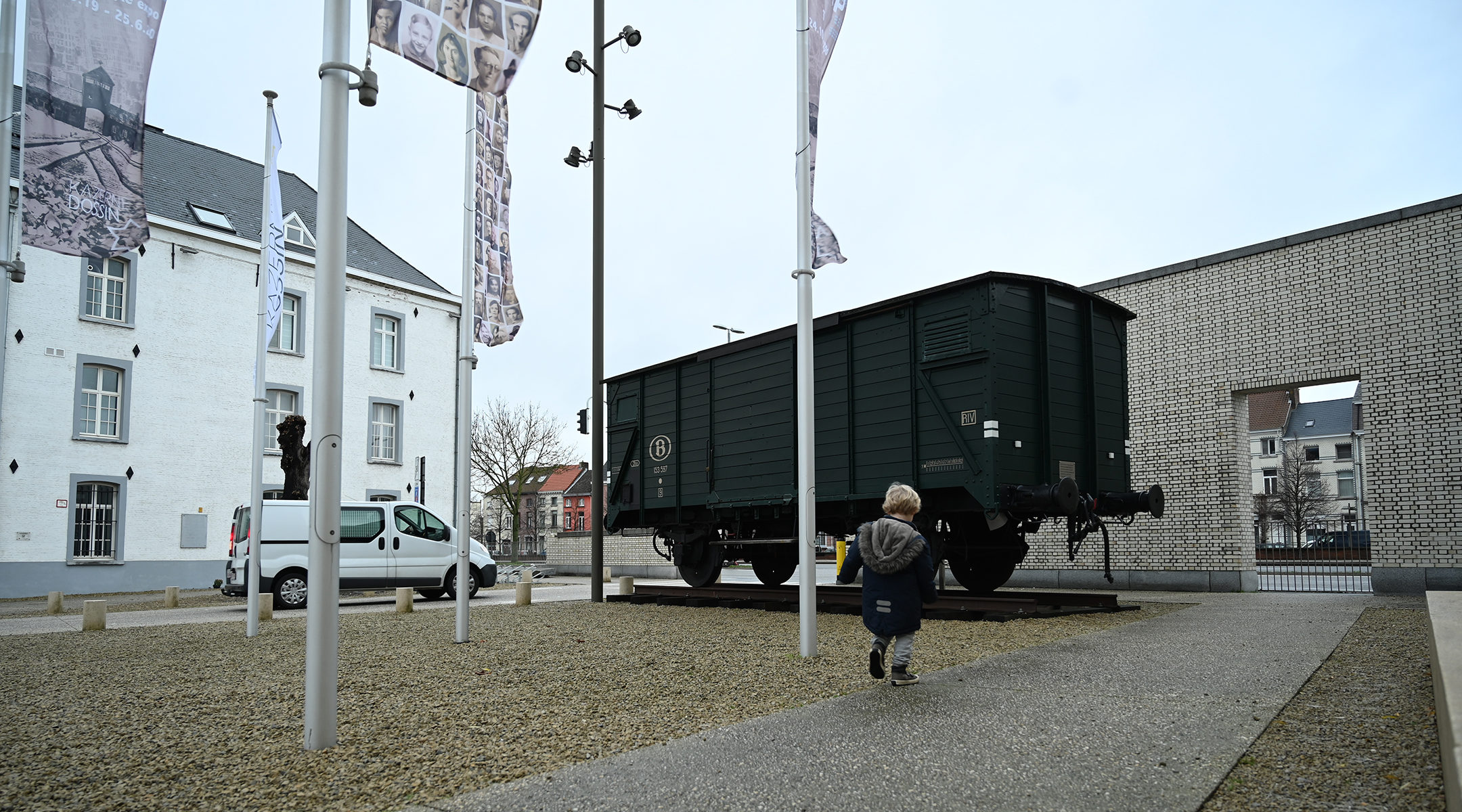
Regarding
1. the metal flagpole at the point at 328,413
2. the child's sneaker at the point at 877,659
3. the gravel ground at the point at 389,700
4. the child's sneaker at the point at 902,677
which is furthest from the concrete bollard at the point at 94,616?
the child's sneaker at the point at 902,677

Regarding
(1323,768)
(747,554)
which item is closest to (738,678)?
(1323,768)

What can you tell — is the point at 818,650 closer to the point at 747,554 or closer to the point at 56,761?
the point at 56,761

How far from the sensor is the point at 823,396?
11.5 m

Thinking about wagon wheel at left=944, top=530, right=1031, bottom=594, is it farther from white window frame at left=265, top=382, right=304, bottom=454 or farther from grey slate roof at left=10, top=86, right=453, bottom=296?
white window frame at left=265, top=382, right=304, bottom=454

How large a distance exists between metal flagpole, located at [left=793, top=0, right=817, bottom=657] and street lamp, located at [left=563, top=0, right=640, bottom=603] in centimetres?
704

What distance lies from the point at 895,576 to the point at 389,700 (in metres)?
3.22

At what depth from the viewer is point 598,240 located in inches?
564

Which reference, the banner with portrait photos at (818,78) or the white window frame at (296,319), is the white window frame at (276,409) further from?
the banner with portrait photos at (818,78)

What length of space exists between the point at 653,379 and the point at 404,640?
6683 mm

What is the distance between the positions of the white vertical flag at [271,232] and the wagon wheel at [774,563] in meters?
7.54

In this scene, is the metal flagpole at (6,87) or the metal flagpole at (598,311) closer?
the metal flagpole at (6,87)

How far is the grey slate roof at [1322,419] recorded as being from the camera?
58406 mm

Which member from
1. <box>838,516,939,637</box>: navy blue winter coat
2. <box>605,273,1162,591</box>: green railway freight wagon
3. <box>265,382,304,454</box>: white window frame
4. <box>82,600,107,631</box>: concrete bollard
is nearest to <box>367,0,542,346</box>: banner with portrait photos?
<box>838,516,939,637</box>: navy blue winter coat

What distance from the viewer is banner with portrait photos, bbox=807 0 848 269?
7500 mm
